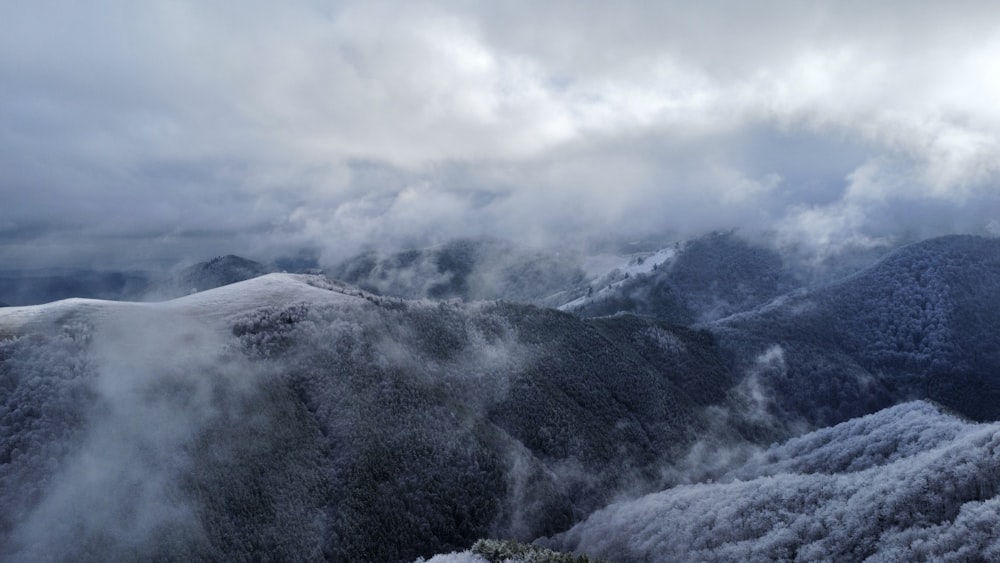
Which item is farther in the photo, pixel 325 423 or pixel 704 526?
pixel 325 423

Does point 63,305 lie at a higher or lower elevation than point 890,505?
higher

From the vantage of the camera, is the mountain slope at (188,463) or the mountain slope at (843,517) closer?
the mountain slope at (843,517)

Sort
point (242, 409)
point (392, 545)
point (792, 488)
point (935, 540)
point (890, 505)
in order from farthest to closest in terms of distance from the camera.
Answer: point (242, 409)
point (392, 545)
point (792, 488)
point (890, 505)
point (935, 540)

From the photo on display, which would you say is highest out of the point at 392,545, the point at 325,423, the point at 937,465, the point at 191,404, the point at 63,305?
the point at 63,305

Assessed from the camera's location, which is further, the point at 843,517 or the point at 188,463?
the point at 188,463

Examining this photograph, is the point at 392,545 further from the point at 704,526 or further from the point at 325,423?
the point at 704,526

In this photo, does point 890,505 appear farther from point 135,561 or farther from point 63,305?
point 63,305

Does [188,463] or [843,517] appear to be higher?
[188,463]

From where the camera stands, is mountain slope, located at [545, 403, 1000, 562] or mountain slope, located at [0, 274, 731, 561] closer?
mountain slope, located at [545, 403, 1000, 562]

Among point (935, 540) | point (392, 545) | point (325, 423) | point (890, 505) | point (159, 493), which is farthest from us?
point (325, 423)

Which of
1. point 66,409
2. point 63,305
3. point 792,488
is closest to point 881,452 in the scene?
point 792,488
